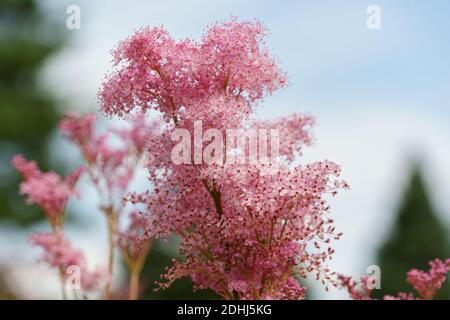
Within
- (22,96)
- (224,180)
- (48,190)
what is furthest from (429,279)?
(22,96)

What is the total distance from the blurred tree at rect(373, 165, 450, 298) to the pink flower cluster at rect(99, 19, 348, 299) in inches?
556

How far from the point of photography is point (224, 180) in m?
2.43

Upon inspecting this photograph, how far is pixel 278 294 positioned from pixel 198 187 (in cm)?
50

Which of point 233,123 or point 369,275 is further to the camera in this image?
point 369,275

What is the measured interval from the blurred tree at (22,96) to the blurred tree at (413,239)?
8.93m

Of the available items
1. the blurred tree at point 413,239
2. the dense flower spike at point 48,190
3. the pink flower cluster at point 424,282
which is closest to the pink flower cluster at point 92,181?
the dense flower spike at point 48,190

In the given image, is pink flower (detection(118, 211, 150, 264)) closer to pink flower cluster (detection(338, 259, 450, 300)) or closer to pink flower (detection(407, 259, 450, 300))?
pink flower cluster (detection(338, 259, 450, 300))

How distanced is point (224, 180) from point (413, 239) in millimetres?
16206

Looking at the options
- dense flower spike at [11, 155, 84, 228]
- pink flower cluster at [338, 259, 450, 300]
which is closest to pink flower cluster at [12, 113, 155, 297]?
dense flower spike at [11, 155, 84, 228]

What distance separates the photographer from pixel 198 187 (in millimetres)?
2604

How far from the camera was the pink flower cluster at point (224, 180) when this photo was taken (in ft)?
8.02

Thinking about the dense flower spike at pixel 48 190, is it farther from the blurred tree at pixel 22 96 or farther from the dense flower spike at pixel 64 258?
the blurred tree at pixel 22 96
